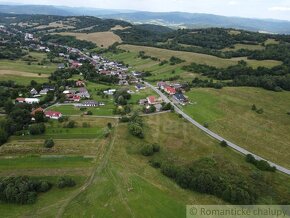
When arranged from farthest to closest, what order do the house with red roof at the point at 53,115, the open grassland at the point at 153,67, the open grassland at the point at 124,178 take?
the open grassland at the point at 153,67 → the house with red roof at the point at 53,115 → the open grassland at the point at 124,178

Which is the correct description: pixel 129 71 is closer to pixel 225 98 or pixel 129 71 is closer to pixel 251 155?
pixel 225 98

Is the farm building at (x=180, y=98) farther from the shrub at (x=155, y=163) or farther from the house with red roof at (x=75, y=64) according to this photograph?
the house with red roof at (x=75, y=64)

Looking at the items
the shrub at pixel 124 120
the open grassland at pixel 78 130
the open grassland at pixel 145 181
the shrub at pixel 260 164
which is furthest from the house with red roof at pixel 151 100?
the shrub at pixel 260 164

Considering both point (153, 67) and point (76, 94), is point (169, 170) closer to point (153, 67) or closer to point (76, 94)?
point (76, 94)

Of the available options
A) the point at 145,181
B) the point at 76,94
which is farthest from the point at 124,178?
the point at 76,94

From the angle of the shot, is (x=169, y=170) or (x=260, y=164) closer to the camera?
(x=169, y=170)
